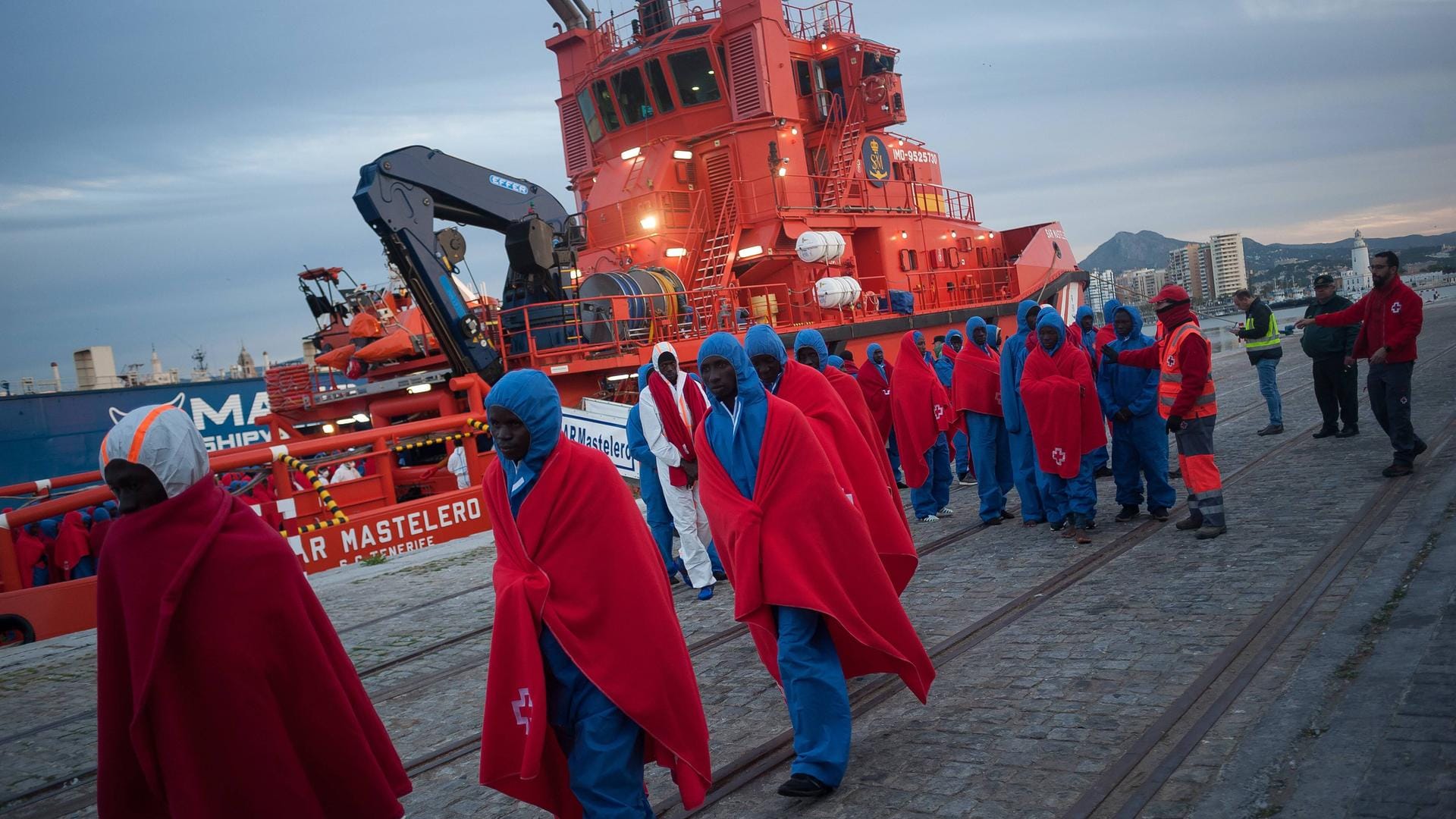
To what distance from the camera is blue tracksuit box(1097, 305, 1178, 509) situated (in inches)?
337

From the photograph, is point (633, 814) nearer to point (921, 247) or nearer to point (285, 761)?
point (285, 761)

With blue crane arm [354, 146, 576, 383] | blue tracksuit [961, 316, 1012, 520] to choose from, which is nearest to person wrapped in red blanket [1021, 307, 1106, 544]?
blue tracksuit [961, 316, 1012, 520]

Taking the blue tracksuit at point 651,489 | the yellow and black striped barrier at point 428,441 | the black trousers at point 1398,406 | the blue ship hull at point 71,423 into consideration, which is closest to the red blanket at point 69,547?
the yellow and black striped barrier at point 428,441

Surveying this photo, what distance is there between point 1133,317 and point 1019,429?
142 centimetres

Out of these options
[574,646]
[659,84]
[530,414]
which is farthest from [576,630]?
[659,84]

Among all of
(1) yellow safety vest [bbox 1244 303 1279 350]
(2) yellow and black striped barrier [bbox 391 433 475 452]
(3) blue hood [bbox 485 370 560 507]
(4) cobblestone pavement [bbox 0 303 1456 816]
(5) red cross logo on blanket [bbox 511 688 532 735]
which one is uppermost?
(3) blue hood [bbox 485 370 560 507]

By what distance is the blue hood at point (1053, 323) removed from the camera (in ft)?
28.0

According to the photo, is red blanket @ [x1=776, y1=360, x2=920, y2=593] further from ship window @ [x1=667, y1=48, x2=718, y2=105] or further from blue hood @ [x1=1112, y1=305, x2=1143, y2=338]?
ship window @ [x1=667, y1=48, x2=718, y2=105]

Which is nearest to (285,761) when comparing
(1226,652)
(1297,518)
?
(1226,652)

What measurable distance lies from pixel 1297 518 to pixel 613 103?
15.3 metres

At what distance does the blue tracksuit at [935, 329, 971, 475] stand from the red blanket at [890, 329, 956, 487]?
1.58 meters

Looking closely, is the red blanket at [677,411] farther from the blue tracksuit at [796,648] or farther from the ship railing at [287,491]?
the ship railing at [287,491]

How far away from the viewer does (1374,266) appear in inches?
369

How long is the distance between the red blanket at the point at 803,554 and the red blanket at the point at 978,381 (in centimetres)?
570
